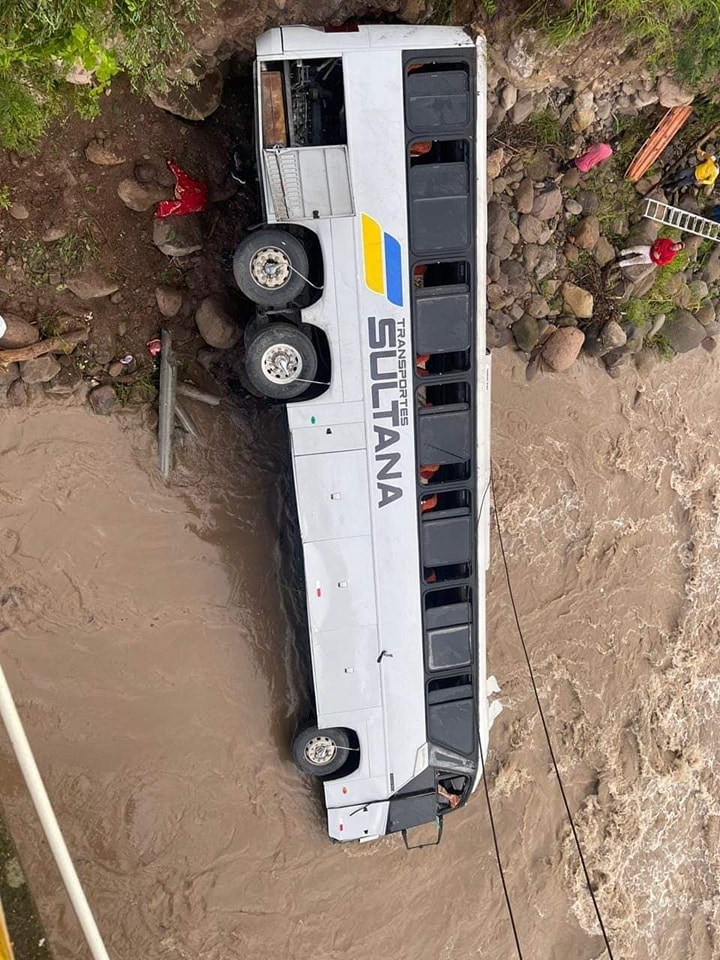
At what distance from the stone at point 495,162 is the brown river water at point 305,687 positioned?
198cm

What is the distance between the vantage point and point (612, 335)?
23.8 ft

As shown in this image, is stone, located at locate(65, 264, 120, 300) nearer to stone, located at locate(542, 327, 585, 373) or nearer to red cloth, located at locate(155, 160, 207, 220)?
red cloth, located at locate(155, 160, 207, 220)

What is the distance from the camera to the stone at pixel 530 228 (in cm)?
679

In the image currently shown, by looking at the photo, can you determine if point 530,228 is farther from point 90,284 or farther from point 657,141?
point 90,284

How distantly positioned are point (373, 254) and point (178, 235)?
2.10 meters

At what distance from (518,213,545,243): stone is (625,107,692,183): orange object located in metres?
1.15

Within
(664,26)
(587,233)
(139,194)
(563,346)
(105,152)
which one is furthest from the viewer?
(563,346)

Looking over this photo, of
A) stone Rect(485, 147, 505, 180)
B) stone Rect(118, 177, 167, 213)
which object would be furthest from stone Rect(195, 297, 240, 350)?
stone Rect(485, 147, 505, 180)

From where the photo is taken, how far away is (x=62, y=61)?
198 inches

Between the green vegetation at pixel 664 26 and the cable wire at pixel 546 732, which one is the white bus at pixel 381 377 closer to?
the green vegetation at pixel 664 26

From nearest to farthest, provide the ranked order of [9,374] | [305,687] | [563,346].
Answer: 1. [9,374]
2. [305,687]
3. [563,346]

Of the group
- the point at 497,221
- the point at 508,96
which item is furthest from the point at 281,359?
the point at 508,96

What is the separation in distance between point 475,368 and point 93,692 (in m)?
5.07

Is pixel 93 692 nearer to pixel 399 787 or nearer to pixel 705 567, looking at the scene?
pixel 399 787
